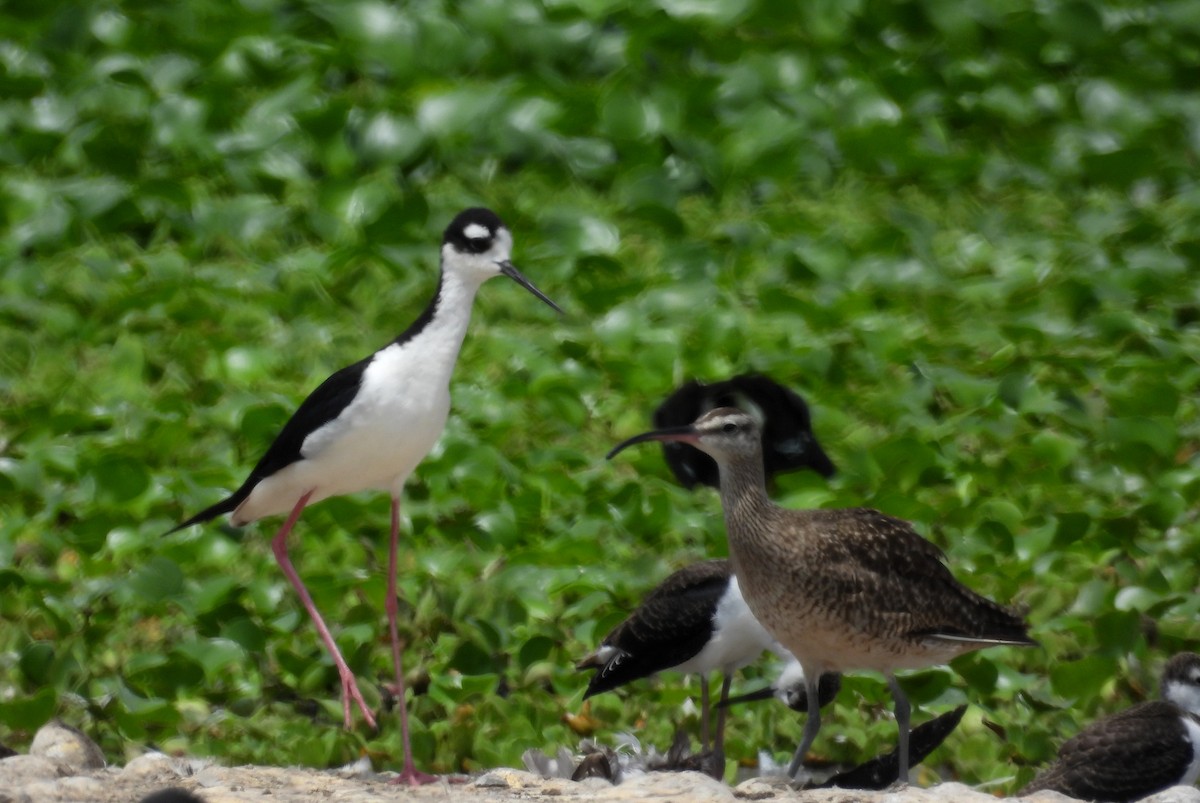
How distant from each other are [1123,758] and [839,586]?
35.3 inches

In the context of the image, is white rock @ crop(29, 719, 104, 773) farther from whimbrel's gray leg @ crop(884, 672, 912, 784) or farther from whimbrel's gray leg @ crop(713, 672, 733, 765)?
whimbrel's gray leg @ crop(884, 672, 912, 784)

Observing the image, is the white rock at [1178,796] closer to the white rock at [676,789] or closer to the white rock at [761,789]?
the white rock at [761,789]

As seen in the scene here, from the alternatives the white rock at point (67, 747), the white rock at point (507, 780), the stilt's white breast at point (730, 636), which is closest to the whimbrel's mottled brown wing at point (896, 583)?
the stilt's white breast at point (730, 636)

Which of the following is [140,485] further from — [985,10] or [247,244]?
[985,10]

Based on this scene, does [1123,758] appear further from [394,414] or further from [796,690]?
[394,414]

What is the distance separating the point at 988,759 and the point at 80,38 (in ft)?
18.9

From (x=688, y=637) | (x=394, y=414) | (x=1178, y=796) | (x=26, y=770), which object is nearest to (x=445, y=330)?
(x=394, y=414)

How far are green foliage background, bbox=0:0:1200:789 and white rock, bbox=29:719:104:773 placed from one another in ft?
1.73

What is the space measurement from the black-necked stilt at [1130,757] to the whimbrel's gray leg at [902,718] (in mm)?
377

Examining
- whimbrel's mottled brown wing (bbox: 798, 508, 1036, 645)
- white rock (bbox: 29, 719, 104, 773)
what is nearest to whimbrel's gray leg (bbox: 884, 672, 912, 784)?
whimbrel's mottled brown wing (bbox: 798, 508, 1036, 645)

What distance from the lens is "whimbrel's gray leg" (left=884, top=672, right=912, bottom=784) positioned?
548 cm

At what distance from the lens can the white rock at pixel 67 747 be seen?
521 cm

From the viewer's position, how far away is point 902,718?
5.59 metres

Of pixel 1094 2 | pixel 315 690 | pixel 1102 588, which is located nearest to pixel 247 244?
pixel 315 690
